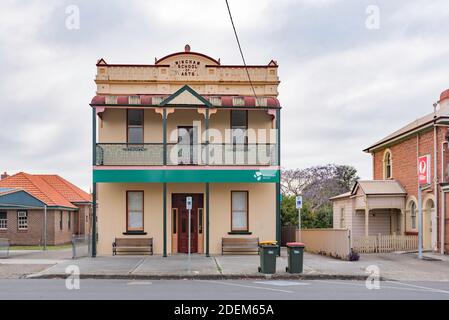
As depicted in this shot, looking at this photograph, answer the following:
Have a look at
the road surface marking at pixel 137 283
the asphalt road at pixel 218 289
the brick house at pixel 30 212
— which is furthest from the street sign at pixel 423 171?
the brick house at pixel 30 212

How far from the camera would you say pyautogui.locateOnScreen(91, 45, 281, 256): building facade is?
76.5ft

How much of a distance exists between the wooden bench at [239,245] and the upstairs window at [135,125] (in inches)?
219

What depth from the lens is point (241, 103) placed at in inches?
934

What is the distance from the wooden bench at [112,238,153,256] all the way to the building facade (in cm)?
36

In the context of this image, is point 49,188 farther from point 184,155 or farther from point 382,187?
point 382,187

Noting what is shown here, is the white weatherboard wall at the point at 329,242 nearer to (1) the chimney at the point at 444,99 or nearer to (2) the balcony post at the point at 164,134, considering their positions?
(2) the balcony post at the point at 164,134

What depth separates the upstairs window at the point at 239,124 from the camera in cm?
2503

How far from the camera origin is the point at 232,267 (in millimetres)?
19281

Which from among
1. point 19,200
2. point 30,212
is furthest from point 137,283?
point 19,200

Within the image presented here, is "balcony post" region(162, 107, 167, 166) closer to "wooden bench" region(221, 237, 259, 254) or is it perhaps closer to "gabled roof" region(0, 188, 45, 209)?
"wooden bench" region(221, 237, 259, 254)

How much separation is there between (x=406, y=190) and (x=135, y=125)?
504 inches

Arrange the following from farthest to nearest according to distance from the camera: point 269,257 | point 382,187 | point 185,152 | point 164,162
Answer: point 382,187 < point 185,152 < point 164,162 < point 269,257

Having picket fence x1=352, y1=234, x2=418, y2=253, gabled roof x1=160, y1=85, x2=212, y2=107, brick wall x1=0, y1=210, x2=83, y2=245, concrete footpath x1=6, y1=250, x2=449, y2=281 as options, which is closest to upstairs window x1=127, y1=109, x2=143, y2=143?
gabled roof x1=160, y1=85, x2=212, y2=107
